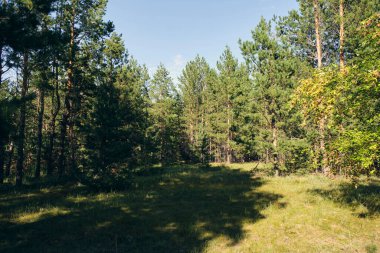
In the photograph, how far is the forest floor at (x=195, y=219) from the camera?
9.46 m

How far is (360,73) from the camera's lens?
894 cm

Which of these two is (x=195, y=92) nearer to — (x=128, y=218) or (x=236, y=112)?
(x=236, y=112)

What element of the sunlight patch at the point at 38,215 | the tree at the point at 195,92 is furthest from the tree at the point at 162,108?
the sunlight patch at the point at 38,215

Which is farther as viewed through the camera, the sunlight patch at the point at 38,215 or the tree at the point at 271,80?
the tree at the point at 271,80

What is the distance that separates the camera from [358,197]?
14.0 meters

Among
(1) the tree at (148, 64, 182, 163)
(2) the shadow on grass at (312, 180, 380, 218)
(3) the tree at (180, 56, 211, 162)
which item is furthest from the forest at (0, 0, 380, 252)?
(3) the tree at (180, 56, 211, 162)

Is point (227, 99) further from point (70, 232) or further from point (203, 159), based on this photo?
point (70, 232)

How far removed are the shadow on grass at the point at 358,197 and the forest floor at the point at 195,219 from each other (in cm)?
4

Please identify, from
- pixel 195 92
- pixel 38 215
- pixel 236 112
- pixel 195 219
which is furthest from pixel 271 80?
pixel 195 92

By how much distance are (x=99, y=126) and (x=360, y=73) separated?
54.5 feet

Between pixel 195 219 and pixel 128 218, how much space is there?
10.1 feet

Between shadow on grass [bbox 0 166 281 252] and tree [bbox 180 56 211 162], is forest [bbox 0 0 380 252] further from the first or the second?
tree [bbox 180 56 211 162]

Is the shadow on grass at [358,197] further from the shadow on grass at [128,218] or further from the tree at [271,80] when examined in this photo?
the tree at [271,80]

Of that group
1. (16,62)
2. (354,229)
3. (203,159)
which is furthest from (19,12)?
(203,159)
